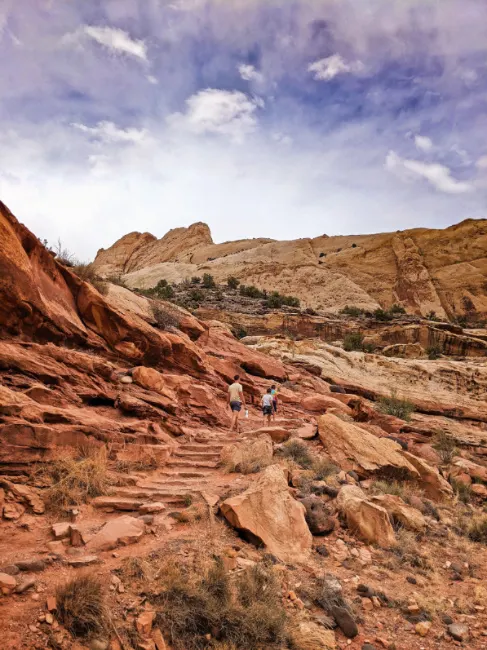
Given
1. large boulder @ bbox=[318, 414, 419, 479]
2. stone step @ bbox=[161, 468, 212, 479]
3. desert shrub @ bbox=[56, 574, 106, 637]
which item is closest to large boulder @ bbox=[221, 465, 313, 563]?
stone step @ bbox=[161, 468, 212, 479]

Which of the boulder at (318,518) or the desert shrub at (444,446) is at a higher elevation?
the boulder at (318,518)

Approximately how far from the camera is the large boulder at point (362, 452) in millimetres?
8328

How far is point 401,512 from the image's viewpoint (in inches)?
254

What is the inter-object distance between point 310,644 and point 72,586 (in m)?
2.12

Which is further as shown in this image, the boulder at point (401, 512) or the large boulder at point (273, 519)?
the boulder at point (401, 512)

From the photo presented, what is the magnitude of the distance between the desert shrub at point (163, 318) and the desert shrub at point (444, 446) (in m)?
10.2

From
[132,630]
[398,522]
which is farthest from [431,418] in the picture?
[132,630]

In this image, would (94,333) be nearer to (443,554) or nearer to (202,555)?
(202,555)

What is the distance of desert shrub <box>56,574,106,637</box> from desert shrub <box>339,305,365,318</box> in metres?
43.8

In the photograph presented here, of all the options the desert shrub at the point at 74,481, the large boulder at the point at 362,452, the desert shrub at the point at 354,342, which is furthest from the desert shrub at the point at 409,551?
the desert shrub at the point at 354,342

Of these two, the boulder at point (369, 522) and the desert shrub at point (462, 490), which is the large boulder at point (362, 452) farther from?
the boulder at point (369, 522)

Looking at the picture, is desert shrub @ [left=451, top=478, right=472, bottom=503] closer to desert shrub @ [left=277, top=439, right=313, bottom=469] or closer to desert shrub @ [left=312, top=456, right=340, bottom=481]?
desert shrub @ [left=312, top=456, right=340, bottom=481]

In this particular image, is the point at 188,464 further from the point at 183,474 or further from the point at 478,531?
the point at 478,531

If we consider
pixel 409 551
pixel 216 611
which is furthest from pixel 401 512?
pixel 216 611
